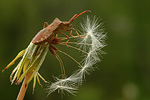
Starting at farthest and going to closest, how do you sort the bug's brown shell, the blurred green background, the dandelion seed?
the blurred green background < the dandelion seed < the bug's brown shell

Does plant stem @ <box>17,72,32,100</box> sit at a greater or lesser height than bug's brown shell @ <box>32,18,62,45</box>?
lesser

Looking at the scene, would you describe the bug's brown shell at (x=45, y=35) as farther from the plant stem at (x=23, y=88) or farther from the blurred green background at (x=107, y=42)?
the blurred green background at (x=107, y=42)

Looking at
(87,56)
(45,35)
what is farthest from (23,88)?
(87,56)

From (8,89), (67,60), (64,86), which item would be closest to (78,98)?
(67,60)

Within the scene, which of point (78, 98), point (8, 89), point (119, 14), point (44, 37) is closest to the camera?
point (44, 37)

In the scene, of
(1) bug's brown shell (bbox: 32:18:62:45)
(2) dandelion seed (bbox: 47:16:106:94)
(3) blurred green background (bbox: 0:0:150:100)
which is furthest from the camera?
(3) blurred green background (bbox: 0:0:150:100)

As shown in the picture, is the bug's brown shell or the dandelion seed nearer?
the bug's brown shell

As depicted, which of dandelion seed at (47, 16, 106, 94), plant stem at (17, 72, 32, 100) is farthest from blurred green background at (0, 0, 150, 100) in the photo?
plant stem at (17, 72, 32, 100)

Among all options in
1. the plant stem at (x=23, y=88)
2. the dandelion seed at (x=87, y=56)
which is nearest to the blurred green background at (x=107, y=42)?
the dandelion seed at (x=87, y=56)

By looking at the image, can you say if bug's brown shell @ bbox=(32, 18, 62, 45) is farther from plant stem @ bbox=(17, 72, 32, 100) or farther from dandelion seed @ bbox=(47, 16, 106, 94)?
dandelion seed @ bbox=(47, 16, 106, 94)

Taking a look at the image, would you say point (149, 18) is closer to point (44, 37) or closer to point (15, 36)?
point (15, 36)
